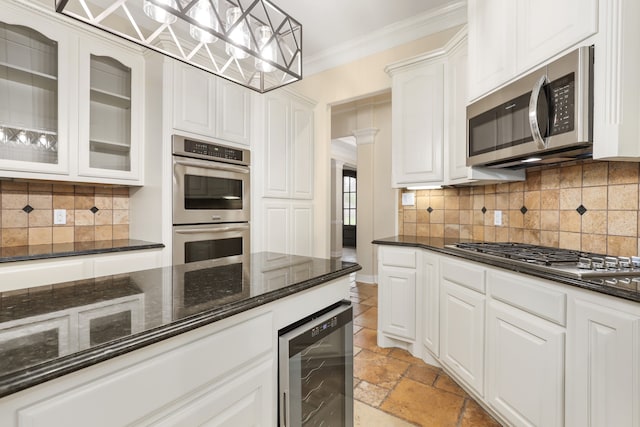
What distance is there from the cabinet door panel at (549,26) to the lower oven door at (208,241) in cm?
217

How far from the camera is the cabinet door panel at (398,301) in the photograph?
249 cm

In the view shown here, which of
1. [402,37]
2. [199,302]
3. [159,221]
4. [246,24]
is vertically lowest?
[199,302]

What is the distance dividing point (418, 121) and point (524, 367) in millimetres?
1914

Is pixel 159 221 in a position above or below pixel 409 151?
below

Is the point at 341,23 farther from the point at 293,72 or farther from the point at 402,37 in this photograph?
the point at 293,72

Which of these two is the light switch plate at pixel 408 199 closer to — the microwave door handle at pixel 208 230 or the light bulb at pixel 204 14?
the microwave door handle at pixel 208 230

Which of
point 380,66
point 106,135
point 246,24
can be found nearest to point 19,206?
point 106,135

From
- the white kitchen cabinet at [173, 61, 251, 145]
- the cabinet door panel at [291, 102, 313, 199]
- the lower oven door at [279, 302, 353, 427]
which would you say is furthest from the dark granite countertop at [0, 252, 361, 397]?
the cabinet door panel at [291, 102, 313, 199]

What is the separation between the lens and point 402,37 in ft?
10.5

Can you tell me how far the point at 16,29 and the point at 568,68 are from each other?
3.17 m

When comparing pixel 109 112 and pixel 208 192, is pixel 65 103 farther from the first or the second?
pixel 208 192

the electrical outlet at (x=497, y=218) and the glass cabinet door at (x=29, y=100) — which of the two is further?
the electrical outlet at (x=497, y=218)

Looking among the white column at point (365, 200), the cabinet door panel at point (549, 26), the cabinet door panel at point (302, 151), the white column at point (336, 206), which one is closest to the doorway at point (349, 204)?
the white column at point (336, 206)

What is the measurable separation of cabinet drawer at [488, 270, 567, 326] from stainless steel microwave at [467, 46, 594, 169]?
655 millimetres
